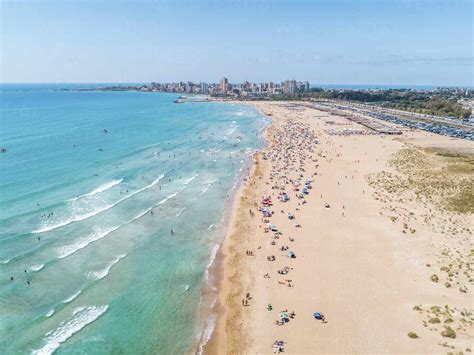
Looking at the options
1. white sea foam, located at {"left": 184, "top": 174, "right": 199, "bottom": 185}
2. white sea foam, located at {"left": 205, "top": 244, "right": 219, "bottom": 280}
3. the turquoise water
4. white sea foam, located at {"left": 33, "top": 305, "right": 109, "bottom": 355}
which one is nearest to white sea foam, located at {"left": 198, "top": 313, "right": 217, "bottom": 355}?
the turquoise water

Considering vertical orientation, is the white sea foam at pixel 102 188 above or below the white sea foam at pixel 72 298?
above

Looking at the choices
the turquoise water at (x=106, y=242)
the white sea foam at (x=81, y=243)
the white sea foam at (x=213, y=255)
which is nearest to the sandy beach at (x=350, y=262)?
the white sea foam at (x=213, y=255)

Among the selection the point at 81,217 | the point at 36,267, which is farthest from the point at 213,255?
the point at 81,217

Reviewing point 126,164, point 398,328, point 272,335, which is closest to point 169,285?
point 272,335

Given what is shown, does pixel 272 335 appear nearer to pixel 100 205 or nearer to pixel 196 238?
pixel 196 238

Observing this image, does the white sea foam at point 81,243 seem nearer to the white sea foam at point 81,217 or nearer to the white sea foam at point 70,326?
the white sea foam at point 81,217

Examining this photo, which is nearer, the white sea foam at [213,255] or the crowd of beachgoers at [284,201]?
the crowd of beachgoers at [284,201]

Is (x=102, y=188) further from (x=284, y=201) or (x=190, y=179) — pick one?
(x=284, y=201)
